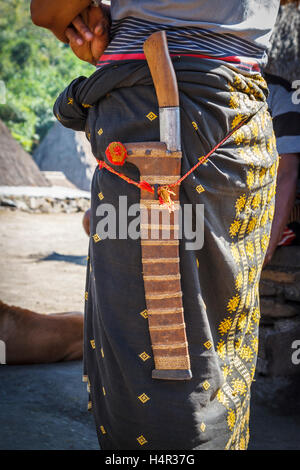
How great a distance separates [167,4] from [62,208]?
37.1 feet

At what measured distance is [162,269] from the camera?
1.38m

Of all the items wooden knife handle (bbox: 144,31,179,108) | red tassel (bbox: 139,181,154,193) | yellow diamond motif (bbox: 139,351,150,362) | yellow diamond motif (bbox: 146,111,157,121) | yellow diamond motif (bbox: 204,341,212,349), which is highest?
wooden knife handle (bbox: 144,31,179,108)

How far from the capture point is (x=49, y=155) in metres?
18.1

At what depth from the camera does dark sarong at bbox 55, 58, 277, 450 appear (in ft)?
4.51

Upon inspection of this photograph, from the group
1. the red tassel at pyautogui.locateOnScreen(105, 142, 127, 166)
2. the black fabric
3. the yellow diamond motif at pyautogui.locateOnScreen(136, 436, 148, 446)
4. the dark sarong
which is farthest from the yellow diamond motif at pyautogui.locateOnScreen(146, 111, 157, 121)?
the black fabric

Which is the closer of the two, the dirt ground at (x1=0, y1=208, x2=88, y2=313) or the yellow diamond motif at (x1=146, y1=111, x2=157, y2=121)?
the yellow diamond motif at (x1=146, y1=111, x2=157, y2=121)

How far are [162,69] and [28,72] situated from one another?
29.1m

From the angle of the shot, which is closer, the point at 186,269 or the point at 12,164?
the point at 186,269

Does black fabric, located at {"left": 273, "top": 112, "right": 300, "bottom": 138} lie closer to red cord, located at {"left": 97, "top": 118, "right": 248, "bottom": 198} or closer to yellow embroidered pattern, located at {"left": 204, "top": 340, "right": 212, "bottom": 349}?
red cord, located at {"left": 97, "top": 118, "right": 248, "bottom": 198}

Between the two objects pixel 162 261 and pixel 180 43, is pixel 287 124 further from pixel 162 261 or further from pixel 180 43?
pixel 162 261

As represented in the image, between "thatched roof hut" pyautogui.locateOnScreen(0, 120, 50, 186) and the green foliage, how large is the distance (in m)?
7.93

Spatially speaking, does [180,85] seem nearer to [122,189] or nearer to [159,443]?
[122,189]

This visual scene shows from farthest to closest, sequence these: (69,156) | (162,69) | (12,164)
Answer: (69,156) → (12,164) → (162,69)

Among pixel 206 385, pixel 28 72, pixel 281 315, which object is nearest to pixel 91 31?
pixel 206 385
